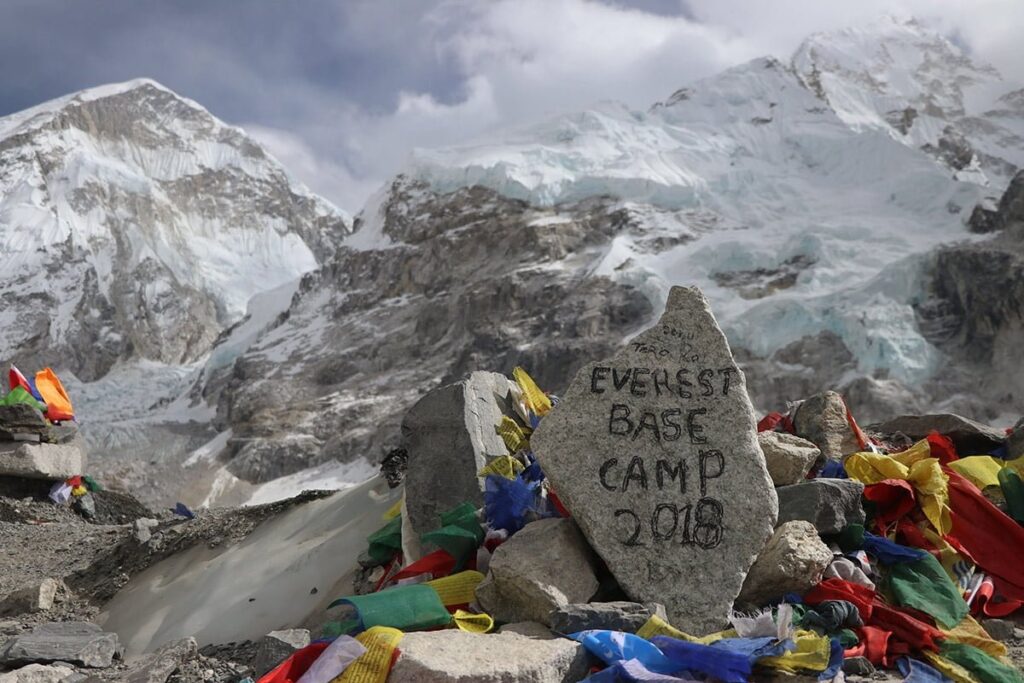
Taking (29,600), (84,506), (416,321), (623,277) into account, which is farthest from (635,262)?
(29,600)

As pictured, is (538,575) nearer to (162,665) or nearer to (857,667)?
(857,667)

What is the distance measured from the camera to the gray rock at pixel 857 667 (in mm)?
3365

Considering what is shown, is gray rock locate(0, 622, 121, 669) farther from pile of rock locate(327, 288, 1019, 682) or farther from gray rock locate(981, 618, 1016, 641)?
A: gray rock locate(981, 618, 1016, 641)

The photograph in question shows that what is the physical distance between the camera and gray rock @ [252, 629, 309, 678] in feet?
11.8

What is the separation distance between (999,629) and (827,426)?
1806mm

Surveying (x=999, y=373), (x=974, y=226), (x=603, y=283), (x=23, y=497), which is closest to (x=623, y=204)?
(x=603, y=283)

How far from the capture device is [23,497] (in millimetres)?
9680

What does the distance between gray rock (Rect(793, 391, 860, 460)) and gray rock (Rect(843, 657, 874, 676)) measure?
84.4 inches

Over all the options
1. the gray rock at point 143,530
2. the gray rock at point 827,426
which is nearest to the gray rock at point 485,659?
the gray rock at point 827,426

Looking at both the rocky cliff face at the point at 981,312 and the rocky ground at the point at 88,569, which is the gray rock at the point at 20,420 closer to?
the rocky ground at the point at 88,569

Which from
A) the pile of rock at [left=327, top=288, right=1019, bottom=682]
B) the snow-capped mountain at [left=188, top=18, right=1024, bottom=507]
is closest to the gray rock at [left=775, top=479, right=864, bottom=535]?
the pile of rock at [left=327, top=288, right=1019, bottom=682]

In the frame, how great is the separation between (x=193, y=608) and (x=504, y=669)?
346 cm

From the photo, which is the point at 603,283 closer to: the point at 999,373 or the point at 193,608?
the point at 999,373

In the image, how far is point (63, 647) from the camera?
471 centimetres
